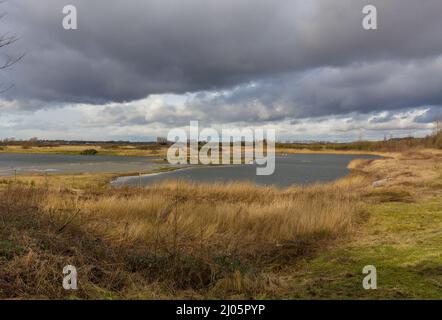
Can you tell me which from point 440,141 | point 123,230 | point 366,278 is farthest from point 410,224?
point 440,141

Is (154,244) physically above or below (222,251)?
above

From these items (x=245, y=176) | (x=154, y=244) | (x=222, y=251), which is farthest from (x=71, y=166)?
(x=222, y=251)

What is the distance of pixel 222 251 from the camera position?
8539 millimetres

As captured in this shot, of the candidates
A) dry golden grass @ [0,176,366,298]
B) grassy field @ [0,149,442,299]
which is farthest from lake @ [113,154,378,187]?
grassy field @ [0,149,442,299]

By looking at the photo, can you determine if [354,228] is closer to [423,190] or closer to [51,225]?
[51,225]

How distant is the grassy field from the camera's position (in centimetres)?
561

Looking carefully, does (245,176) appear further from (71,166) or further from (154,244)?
(154,244)

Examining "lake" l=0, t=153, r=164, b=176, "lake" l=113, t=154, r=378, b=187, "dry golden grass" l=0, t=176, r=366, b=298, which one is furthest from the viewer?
"lake" l=0, t=153, r=164, b=176

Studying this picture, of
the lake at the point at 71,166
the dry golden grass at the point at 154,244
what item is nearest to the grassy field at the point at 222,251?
the dry golden grass at the point at 154,244

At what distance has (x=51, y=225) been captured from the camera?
848 cm

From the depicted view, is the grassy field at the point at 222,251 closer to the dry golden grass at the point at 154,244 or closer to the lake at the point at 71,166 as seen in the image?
the dry golden grass at the point at 154,244

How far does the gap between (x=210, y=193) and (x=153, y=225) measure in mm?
11315

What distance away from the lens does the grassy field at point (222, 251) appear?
221 inches

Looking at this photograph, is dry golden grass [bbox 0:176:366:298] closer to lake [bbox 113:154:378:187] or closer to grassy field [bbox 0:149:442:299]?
grassy field [bbox 0:149:442:299]
